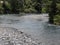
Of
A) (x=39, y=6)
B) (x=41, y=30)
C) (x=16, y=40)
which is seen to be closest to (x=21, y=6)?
(x=39, y=6)

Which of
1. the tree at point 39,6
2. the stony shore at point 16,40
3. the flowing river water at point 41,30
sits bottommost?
the tree at point 39,6

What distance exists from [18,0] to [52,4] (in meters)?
48.8

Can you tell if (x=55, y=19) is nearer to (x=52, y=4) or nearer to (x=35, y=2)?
(x=52, y=4)

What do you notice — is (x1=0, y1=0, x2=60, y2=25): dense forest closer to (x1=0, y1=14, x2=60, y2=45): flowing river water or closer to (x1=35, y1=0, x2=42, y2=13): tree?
(x1=35, y1=0, x2=42, y2=13): tree

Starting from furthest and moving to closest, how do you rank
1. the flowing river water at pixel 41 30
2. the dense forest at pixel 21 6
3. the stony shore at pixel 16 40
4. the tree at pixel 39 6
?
the tree at pixel 39 6, the dense forest at pixel 21 6, the flowing river water at pixel 41 30, the stony shore at pixel 16 40

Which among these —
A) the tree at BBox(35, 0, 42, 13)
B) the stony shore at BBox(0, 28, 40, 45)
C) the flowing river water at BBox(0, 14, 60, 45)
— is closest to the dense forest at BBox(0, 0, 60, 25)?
the tree at BBox(35, 0, 42, 13)

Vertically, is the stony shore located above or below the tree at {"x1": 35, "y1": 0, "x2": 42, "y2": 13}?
above

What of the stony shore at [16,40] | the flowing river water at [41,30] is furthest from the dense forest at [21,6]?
the stony shore at [16,40]

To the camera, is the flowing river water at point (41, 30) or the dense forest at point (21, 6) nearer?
the flowing river water at point (41, 30)

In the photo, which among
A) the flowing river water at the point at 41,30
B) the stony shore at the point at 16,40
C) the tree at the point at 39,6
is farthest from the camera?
the tree at the point at 39,6

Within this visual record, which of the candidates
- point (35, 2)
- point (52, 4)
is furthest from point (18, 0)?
point (52, 4)

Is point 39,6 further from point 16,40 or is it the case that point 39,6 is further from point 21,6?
point 16,40

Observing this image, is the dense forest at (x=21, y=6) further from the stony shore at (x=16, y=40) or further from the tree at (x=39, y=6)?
the stony shore at (x=16, y=40)

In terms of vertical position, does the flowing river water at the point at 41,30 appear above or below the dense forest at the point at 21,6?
above
